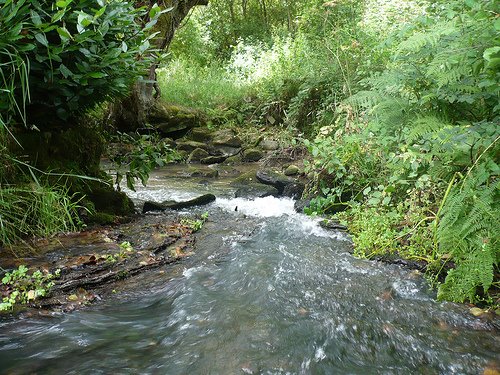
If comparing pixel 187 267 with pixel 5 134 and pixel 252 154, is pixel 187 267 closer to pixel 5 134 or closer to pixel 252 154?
pixel 5 134

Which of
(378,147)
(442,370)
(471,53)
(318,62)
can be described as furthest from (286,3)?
(442,370)

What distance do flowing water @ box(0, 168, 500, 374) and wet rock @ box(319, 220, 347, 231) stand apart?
0.82m

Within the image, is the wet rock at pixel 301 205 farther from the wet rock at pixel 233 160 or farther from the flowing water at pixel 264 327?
the wet rock at pixel 233 160

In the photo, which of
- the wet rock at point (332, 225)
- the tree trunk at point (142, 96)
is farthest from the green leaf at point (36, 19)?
the tree trunk at point (142, 96)

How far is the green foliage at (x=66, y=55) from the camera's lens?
2.79 metres

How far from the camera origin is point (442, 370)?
2125 mm

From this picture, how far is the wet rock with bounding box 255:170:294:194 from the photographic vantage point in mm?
6648

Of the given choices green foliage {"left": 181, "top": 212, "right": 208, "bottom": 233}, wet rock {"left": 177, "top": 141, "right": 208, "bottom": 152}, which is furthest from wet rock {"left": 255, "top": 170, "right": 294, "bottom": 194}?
wet rock {"left": 177, "top": 141, "right": 208, "bottom": 152}

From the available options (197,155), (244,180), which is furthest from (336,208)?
(197,155)

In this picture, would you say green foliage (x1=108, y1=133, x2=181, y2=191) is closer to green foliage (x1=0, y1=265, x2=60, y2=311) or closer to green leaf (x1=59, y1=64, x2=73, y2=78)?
green leaf (x1=59, y1=64, x2=73, y2=78)

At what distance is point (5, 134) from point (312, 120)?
22.0 ft

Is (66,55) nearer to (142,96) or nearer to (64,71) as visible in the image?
(64,71)

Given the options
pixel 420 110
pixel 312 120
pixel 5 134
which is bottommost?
pixel 312 120

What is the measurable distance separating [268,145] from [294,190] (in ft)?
12.9
